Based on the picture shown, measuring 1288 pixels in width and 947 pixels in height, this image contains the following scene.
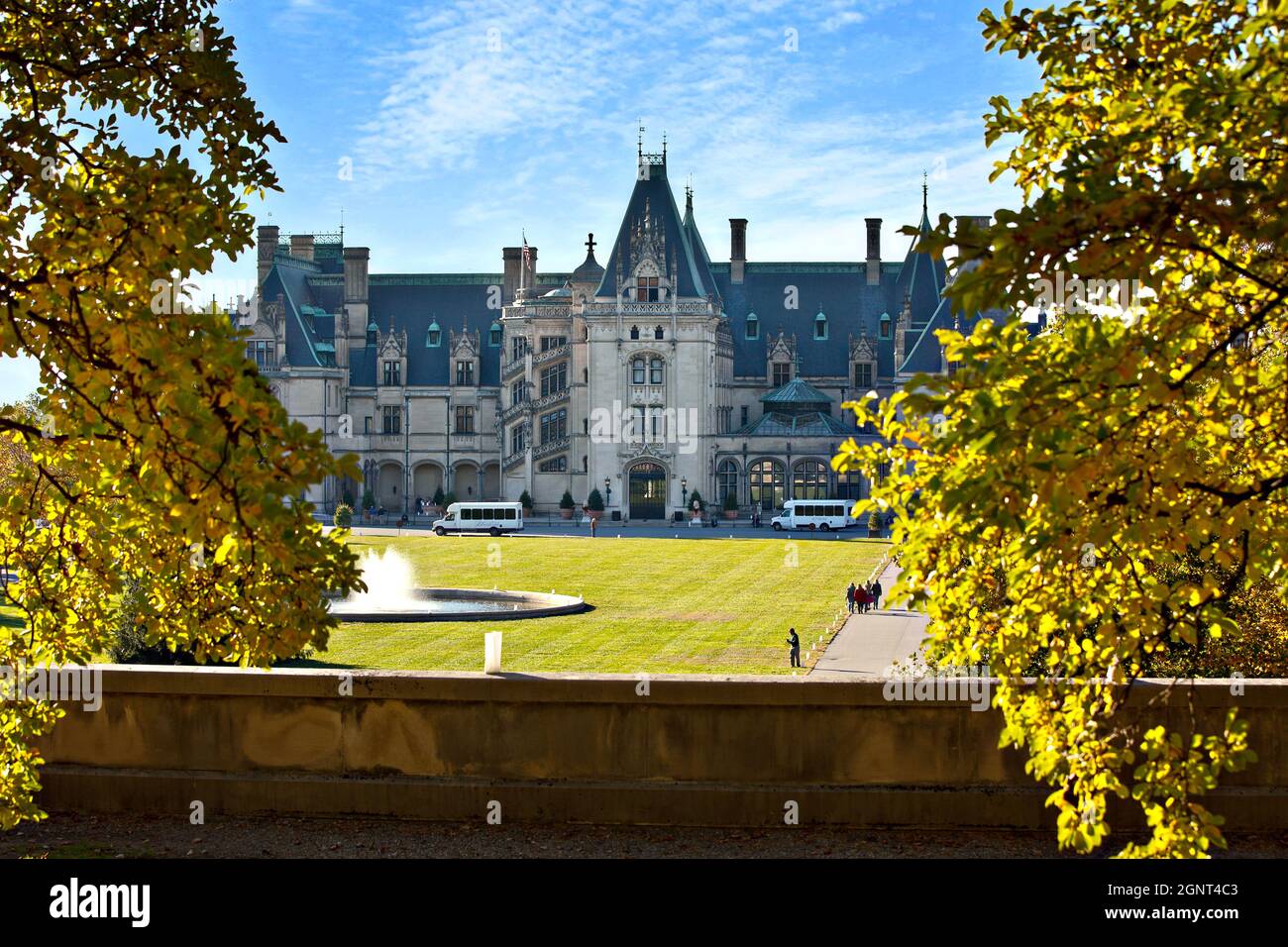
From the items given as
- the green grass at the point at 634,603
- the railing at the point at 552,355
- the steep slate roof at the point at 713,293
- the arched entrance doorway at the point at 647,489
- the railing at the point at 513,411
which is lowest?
the green grass at the point at 634,603

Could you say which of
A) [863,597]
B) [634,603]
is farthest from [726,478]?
[863,597]

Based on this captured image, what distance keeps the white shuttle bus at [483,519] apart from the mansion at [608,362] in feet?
42.9

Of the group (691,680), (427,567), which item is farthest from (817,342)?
(691,680)

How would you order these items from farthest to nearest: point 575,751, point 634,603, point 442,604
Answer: point 634,603 → point 442,604 → point 575,751

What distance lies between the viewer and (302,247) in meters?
100

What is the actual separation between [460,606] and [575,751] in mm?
25258

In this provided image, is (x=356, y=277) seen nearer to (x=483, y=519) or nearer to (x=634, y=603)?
(x=483, y=519)

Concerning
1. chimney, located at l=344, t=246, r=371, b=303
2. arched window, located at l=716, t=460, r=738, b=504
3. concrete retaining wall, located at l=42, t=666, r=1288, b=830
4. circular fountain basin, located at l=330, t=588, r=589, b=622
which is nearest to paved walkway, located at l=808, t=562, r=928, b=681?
circular fountain basin, located at l=330, t=588, r=589, b=622

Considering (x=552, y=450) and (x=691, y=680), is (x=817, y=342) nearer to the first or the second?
(x=552, y=450)

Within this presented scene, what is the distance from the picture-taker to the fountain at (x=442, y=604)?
3194cm

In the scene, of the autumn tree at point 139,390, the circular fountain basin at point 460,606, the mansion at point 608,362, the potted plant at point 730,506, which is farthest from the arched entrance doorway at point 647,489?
the autumn tree at point 139,390

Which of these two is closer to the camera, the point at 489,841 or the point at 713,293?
the point at 489,841

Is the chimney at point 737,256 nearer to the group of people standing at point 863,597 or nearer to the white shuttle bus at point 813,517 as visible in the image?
the white shuttle bus at point 813,517

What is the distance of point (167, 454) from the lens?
6.24 metres
